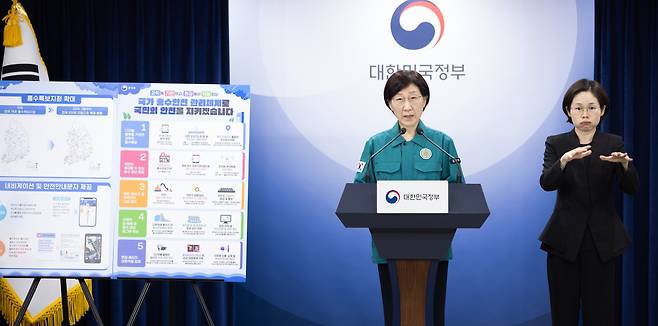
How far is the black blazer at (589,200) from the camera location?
330 centimetres

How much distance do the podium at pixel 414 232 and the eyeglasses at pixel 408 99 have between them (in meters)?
0.78

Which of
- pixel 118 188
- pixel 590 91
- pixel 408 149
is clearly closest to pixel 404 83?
pixel 408 149

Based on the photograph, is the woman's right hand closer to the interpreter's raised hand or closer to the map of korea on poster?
the interpreter's raised hand

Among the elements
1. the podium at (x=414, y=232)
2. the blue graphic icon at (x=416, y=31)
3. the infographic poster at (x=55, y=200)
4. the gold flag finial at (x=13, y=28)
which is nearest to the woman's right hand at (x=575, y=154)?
the podium at (x=414, y=232)

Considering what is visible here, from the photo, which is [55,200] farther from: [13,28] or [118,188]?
[13,28]

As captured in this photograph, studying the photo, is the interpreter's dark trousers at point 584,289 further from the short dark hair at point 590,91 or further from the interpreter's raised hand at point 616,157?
the short dark hair at point 590,91

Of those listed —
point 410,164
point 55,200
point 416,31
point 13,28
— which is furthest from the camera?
point 416,31

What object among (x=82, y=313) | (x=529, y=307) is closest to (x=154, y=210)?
(x=82, y=313)

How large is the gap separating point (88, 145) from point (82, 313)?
103 centimetres

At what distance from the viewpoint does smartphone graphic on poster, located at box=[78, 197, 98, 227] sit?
130 inches

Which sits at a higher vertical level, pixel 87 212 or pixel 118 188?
pixel 118 188

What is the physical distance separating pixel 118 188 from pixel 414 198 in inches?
61.5

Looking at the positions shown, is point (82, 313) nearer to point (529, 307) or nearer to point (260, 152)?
point (260, 152)

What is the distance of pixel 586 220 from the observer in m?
3.33
